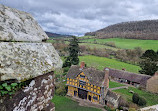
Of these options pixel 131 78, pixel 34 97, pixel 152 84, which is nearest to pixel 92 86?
pixel 131 78

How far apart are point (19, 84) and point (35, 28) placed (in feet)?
6.33

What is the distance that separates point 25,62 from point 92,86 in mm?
23795

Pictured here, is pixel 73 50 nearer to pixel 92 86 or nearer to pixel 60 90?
pixel 60 90

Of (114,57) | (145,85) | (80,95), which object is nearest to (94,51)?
(114,57)

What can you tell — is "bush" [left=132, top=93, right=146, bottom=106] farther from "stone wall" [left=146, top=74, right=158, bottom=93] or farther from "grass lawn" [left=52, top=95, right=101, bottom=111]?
"stone wall" [left=146, top=74, right=158, bottom=93]

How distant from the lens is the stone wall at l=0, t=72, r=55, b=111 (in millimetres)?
2406

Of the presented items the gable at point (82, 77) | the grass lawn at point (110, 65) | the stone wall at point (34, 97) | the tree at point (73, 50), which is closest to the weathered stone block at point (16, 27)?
the stone wall at point (34, 97)

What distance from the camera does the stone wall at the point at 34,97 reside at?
2.41 meters

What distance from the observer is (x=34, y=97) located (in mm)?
2961

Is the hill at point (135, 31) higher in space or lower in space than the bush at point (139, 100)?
higher

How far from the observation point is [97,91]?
80.1 ft

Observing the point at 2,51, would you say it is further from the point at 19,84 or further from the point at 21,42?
the point at 19,84

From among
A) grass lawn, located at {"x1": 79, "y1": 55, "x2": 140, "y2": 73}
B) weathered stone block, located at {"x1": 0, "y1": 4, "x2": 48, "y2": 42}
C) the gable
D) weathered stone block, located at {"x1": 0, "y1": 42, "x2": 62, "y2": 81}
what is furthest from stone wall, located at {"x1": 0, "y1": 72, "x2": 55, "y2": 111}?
grass lawn, located at {"x1": 79, "y1": 55, "x2": 140, "y2": 73}

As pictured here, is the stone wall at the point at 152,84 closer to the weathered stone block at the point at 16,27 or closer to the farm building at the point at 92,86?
the farm building at the point at 92,86
